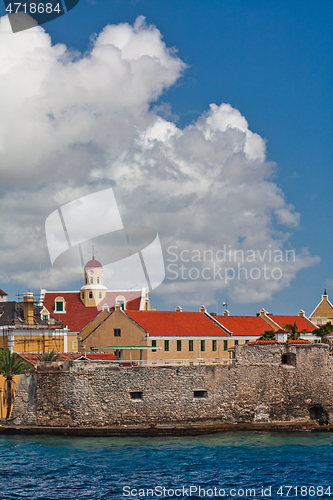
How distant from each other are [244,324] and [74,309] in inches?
737

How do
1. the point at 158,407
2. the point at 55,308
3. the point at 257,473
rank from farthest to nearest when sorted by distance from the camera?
the point at 55,308 < the point at 158,407 < the point at 257,473

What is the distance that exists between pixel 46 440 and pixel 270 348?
17031 mm

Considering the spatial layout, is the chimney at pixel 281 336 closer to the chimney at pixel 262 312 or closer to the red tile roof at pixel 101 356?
the red tile roof at pixel 101 356

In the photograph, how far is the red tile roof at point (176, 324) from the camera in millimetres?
53750

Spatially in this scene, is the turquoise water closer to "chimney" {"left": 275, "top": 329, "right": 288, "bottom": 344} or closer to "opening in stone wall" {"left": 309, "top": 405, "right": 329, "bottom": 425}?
"opening in stone wall" {"left": 309, "top": 405, "right": 329, "bottom": 425}

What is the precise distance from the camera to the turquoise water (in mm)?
28531

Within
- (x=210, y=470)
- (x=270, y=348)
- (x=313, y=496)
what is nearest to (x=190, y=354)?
(x=270, y=348)

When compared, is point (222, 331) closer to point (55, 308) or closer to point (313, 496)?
point (55, 308)

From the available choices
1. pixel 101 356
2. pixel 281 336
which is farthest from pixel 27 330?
pixel 281 336

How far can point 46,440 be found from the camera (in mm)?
37844

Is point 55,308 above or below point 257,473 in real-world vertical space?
above

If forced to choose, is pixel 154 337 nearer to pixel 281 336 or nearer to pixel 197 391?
pixel 197 391

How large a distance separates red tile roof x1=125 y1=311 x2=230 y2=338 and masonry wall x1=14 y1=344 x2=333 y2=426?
10.8 m

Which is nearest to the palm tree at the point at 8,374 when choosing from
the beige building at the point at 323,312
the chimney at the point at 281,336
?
the chimney at the point at 281,336
